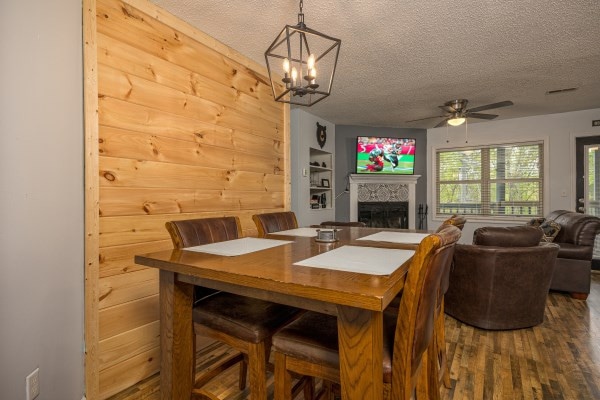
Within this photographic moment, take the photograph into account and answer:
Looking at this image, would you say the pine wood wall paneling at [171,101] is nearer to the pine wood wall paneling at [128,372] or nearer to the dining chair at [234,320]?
the dining chair at [234,320]

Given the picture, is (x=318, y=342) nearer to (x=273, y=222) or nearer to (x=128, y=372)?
(x=273, y=222)

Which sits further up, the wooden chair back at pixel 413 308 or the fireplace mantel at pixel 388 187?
the fireplace mantel at pixel 388 187

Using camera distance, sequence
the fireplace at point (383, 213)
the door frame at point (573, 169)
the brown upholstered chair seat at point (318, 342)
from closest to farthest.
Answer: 1. the brown upholstered chair seat at point (318, 342)
2. the door frame at point (573, 169)
3. the fireplace at point (383, 213)

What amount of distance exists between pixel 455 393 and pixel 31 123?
2.53 meters

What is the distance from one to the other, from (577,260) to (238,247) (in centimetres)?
370

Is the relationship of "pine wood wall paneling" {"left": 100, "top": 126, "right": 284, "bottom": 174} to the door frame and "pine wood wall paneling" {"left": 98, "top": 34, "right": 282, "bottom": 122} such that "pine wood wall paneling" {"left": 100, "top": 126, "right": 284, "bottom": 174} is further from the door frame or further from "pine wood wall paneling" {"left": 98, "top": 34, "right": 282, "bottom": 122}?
the door frame

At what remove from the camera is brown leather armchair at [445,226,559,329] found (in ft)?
7.91

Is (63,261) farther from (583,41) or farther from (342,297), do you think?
(583,41)

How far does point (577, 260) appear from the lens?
10.6 ft

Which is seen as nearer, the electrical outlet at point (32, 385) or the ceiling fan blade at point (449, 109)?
the electrical outlet at point (32, 385)

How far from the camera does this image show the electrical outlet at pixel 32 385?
1.26 metres

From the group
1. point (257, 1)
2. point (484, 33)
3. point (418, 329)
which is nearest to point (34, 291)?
point (418, 329)

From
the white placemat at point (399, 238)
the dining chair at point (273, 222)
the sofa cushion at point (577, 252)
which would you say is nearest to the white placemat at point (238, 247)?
the dining chair at point (273, 222)

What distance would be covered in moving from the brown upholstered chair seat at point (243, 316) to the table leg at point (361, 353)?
43cm
